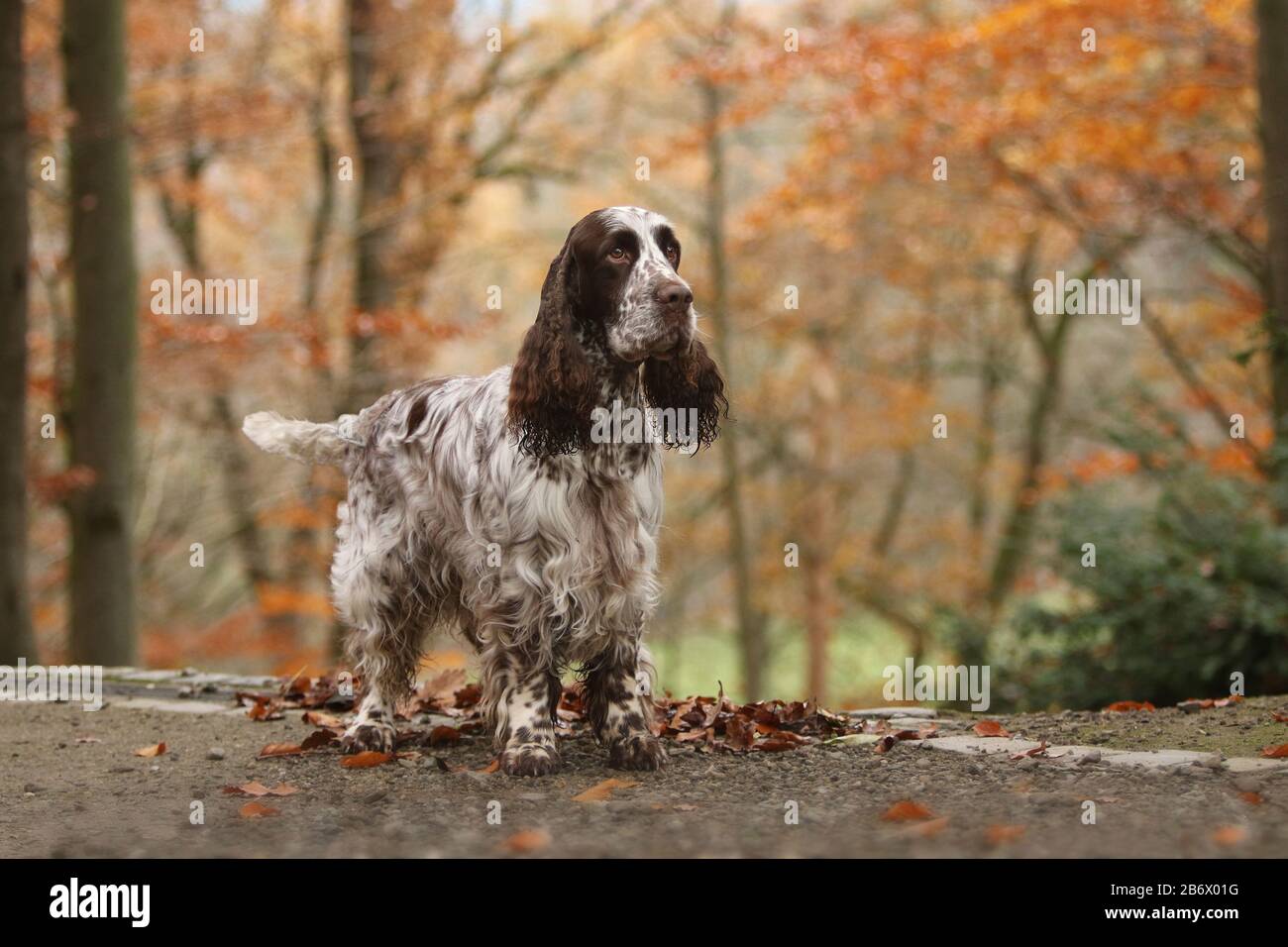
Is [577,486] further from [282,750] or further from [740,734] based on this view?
[282,750]

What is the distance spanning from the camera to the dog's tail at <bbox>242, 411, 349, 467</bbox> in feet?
19.7

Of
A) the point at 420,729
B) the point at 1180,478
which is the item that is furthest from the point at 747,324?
the point at 420,729

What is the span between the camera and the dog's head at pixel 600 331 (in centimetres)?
462

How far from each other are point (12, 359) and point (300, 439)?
172 inches

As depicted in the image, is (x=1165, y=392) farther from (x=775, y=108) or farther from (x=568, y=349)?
(x=568, y=349)

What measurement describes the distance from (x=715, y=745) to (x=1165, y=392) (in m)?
17.2

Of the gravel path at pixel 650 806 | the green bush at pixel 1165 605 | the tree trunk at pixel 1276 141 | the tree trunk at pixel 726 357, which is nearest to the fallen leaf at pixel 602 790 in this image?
the gravel path at pixel 650 806

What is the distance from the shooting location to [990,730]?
553 cm

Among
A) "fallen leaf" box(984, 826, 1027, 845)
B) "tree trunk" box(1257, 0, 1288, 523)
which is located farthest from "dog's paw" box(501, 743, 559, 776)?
"tree trunk" box(1257, 0, 1288, 523)

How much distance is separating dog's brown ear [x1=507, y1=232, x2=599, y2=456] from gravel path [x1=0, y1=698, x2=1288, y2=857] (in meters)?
1.20

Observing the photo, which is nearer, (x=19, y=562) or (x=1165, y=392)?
(x=19, y=562)

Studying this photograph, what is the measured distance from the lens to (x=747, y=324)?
19078 millimetres

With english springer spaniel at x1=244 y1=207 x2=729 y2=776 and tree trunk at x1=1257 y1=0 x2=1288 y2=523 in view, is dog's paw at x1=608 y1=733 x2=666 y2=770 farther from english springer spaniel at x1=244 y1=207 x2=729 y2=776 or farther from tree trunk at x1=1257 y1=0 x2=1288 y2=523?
tree trunk at x1=1257 y1=0 x2=1288 y2=523

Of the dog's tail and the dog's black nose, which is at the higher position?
the dog's black nose
